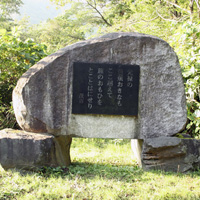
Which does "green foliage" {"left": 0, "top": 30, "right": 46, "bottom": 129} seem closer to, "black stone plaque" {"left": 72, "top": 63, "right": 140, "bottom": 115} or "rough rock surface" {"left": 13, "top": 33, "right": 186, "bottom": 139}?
"rough rock surface" {"left": 13, "top": 33, "right": 186, "bottom": 139}

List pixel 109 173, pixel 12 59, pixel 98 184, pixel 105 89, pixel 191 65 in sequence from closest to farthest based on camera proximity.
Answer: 1. pixel 98 184
2. pixel 109 173
3. pixel 105 89
4. pixel 191 65
5. pixel 12 59

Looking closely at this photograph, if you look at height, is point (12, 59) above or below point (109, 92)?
above

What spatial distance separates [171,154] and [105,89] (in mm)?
1397

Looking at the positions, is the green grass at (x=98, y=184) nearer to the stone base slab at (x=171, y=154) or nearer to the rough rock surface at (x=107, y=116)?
the stone base slab at (x=171, y=154)

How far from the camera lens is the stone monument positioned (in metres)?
3.83

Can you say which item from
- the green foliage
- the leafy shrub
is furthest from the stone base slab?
the green foliage

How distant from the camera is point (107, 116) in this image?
3.93 metres

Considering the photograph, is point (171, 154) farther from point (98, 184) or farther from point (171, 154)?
point (98, 184)

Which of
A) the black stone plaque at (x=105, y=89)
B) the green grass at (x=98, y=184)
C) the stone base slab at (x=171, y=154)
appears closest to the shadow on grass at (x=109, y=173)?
the green grass at (x=98, y=184)

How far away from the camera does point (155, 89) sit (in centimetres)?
389

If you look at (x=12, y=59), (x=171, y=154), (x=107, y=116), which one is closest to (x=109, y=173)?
(x=107, y=116)

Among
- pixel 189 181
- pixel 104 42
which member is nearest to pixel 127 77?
pixel 104 42

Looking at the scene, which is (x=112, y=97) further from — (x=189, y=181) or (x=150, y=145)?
(x=189, y=181)

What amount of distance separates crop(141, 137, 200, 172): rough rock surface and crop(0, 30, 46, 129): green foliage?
3286 mm
